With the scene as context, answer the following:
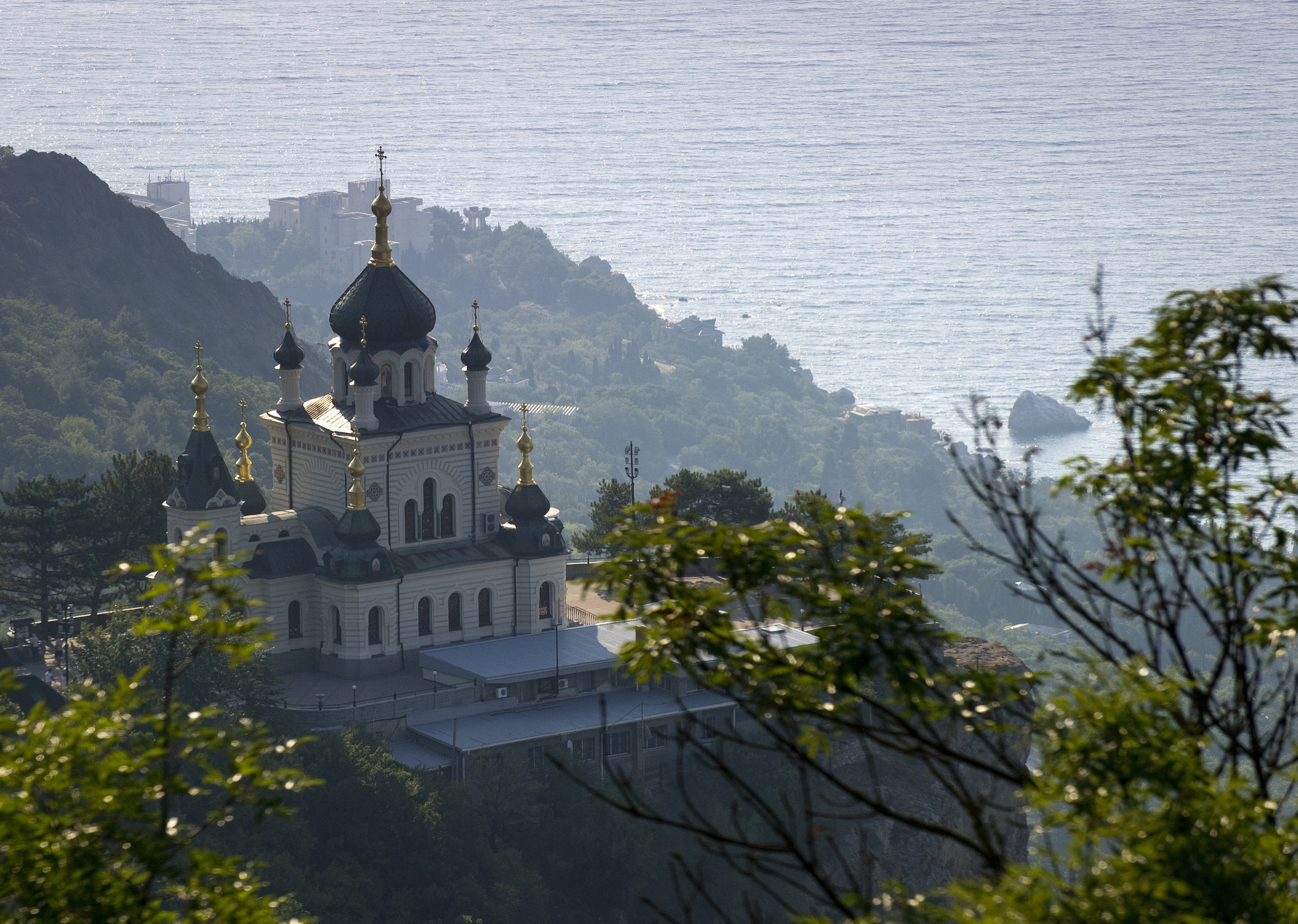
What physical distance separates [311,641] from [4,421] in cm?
5363

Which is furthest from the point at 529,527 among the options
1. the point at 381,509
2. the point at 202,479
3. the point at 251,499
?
the point at 202,479

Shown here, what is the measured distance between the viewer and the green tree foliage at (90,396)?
91125 mm

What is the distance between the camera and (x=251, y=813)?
36.7m

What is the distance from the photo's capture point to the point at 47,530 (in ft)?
153

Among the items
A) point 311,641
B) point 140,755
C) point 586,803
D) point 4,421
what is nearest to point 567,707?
point 586,803

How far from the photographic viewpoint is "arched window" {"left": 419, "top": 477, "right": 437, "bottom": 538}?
45156 millimetres

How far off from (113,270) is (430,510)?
7636 cm

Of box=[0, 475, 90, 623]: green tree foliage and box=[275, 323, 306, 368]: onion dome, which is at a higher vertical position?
box=[275, 323, 306, 368]: onion dome

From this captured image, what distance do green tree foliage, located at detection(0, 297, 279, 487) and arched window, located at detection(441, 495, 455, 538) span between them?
4525 cm

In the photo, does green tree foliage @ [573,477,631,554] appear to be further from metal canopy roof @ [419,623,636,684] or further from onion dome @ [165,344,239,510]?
onion dome @ [165,344,239,510]

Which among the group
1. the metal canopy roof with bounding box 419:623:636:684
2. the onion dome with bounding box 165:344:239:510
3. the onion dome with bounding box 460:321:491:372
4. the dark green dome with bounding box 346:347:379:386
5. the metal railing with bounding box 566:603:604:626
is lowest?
the metal canopy roof with bounding box 419:623:636:684

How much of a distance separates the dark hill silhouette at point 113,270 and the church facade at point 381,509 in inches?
2687

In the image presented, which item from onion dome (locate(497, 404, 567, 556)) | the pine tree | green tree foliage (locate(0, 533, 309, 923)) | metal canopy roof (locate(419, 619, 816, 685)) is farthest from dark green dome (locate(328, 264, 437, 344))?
green tree foliage (locate(0, 533, 309, 923))

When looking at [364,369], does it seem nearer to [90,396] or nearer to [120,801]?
[120,801]
